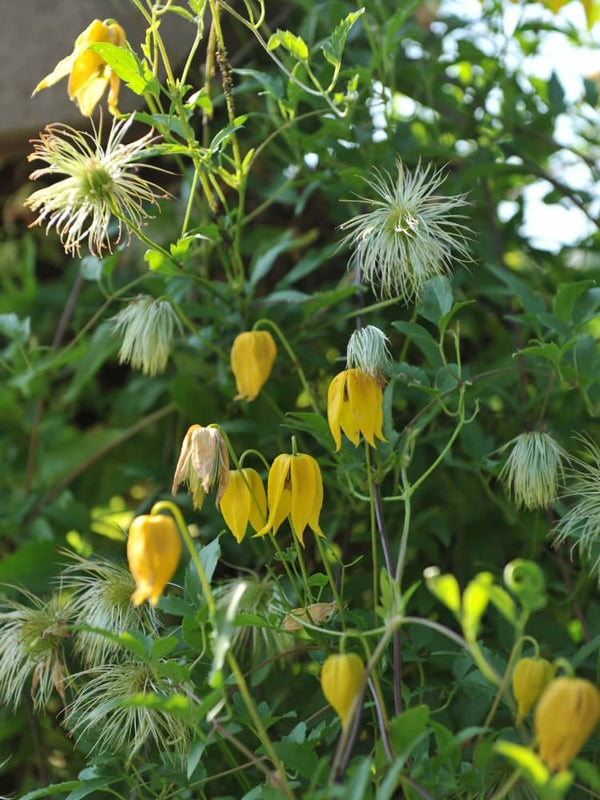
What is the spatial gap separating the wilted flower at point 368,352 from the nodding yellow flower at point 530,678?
287mm

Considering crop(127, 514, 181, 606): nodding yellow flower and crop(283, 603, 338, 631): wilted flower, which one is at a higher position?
A: crop(127, 514, 181, 606): nodding yellow flower

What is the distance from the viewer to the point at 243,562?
4.22 ft

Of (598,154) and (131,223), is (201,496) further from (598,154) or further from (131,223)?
(598,154)

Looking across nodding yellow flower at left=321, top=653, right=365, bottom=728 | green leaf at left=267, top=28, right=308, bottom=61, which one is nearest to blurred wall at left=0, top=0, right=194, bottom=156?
green leaf at left=267, top=28, right=308, bottom=61

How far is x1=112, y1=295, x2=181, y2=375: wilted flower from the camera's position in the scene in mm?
1184

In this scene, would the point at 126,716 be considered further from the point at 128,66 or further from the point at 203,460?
the point at 128,66

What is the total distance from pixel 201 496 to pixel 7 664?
0.32m

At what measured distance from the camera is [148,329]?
1.18 m

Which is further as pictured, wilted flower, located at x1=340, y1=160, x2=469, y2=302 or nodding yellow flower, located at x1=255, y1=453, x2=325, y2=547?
wilted flower, located at x1=340, y1=160, x2=469, y2=302

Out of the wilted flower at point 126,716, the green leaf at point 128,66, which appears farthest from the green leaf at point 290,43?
the wilted flower at point 126,716

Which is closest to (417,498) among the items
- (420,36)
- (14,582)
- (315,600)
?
(315,600)

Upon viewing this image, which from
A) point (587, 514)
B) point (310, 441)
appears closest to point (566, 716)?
point (587, 514)

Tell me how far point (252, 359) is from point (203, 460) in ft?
0.83

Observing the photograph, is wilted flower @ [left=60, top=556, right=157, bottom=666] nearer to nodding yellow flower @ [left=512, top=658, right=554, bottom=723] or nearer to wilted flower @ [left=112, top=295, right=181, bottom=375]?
wilted flower @ [left=112, top=295, right=181, bottom=375]
